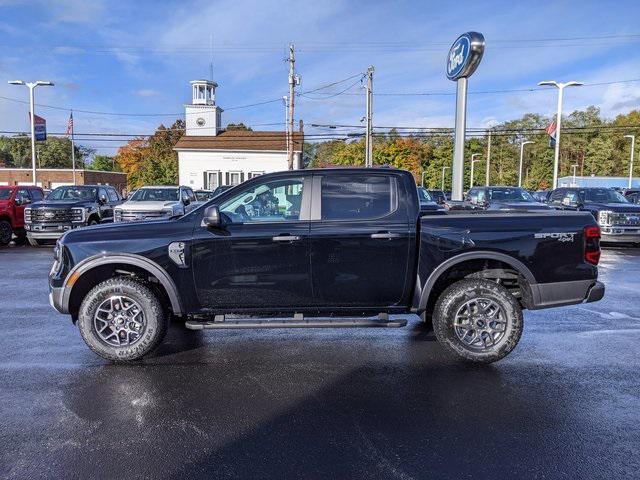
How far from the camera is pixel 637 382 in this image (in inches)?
182

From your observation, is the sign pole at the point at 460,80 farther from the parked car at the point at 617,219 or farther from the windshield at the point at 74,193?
the windshield at the point at 74,193

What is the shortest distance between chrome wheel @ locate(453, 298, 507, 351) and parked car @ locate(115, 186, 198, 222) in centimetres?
1089

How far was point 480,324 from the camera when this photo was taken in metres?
5.06

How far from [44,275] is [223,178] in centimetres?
3311

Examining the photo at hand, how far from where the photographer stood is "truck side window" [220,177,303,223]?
16.7ft

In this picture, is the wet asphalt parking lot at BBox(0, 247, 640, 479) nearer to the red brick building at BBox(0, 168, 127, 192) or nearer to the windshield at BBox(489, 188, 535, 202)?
the windshield at BBox(489, 188, 535, 202)

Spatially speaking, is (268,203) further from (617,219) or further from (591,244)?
(617,219)

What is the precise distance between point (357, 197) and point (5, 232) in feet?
51.0

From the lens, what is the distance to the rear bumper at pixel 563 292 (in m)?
5.07

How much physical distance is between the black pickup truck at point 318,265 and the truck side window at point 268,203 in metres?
0.01

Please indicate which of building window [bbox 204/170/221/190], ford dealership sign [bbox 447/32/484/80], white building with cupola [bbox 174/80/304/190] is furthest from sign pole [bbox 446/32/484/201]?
building window [bbox 204/170/221/190]

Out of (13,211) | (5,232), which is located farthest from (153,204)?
(5,232)

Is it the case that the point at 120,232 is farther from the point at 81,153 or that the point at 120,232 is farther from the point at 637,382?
the point at 81,153

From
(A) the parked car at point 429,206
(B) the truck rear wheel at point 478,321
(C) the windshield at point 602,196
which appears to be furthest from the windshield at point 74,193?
(C) the windshield at point 602,196
